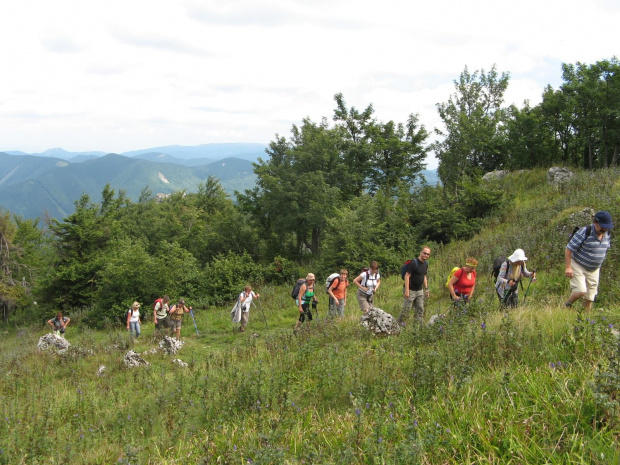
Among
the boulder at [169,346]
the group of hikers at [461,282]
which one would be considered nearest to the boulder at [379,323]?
the group of hikers at [461,282]

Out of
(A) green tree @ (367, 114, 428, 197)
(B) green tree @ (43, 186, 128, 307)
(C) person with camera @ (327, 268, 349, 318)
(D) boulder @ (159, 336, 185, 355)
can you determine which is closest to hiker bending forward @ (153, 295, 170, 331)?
(D) boulder @ (159, 336, 185, 355)

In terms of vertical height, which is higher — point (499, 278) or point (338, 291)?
point (499, 278)

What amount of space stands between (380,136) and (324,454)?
27312mm

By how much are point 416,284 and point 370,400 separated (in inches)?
155

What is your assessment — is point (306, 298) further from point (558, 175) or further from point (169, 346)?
point (558, 175)

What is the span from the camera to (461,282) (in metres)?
7.49

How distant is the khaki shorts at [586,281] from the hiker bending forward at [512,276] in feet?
3.17

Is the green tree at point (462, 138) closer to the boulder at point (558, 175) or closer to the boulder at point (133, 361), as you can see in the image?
the boulder at point (558, 175)

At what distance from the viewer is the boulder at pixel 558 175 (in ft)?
65.0

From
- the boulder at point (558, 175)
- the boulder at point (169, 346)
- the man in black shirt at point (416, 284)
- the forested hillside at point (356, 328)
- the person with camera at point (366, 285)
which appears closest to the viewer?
the forested hillside at point (356, 328)

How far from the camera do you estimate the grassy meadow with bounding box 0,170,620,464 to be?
9.43 feet

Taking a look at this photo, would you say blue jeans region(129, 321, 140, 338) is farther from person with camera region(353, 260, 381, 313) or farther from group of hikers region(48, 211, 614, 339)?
person with camera region(353, 260, 381, 313)

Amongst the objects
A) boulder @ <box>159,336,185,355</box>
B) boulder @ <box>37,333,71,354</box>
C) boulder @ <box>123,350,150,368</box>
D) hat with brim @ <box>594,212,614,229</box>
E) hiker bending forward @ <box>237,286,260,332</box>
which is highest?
hat with brim @ <box>594,212,614,229</box>

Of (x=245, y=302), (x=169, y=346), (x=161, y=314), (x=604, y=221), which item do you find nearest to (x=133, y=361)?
(x=169, y=346)
